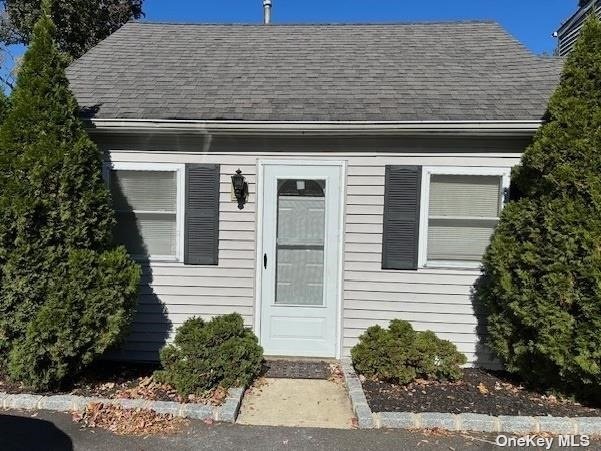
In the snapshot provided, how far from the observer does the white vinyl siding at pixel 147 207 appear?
4852 millimetres

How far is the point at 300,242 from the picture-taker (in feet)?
16.1

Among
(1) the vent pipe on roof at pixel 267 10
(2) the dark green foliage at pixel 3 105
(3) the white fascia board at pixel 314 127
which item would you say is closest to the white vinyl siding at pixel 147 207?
(3) the white fascia board at pixel 314 127

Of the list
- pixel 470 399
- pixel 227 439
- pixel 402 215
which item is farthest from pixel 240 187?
pixel 470 399

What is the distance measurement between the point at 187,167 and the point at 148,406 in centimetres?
232

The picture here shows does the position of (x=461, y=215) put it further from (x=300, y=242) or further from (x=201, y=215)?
(x=201, y=215)

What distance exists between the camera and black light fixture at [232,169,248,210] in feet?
15.4

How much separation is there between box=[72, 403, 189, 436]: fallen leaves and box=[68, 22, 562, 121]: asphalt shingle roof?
2.73 m

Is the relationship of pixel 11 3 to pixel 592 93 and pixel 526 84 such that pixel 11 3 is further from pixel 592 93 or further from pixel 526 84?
pixel 592 93

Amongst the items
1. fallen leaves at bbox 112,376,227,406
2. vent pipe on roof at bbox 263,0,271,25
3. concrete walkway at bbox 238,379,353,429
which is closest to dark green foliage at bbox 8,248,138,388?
fallen leaves at bbox 112,376,227,406

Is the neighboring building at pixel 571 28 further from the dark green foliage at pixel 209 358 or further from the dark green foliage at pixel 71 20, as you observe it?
the dark green foliage at pixel 71 20

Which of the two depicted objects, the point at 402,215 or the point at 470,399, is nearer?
the point at 470,399

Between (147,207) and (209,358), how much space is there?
1801 millimetres

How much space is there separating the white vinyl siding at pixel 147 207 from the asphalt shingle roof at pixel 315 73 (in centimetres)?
60

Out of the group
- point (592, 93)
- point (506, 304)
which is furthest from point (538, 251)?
point (592, 93)
